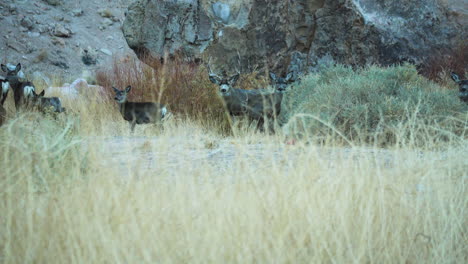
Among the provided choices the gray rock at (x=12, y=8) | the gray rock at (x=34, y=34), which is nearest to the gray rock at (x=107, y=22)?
the gray rock at (x=34, y=34)

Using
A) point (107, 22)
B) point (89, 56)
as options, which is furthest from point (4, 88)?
point (107, 22)

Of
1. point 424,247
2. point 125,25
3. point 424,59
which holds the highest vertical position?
point 125,25

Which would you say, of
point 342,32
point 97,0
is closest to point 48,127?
point 342,32

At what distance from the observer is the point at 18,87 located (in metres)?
8.99

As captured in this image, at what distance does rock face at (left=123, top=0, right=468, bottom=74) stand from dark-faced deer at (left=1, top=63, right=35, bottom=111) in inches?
145

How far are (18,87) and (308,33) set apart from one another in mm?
5933

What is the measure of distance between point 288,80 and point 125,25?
5.43m

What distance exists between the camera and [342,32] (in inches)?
454

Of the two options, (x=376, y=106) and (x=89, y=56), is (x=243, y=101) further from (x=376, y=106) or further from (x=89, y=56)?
(x=89, y=56)

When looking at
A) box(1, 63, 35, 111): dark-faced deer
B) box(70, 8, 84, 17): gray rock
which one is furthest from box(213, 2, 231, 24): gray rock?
box(70, 8, 84, 17): gray rock

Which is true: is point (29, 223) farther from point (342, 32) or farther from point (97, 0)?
point (97, 0)

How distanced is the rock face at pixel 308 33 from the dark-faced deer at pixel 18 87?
3.69m

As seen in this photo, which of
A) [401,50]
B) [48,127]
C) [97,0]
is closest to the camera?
[48,127]

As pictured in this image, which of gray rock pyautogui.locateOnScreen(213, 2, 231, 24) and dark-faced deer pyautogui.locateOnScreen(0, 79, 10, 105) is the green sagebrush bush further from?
dark-faced deer pyautogui.locateOnScreen(0, 79, 10, 105)
